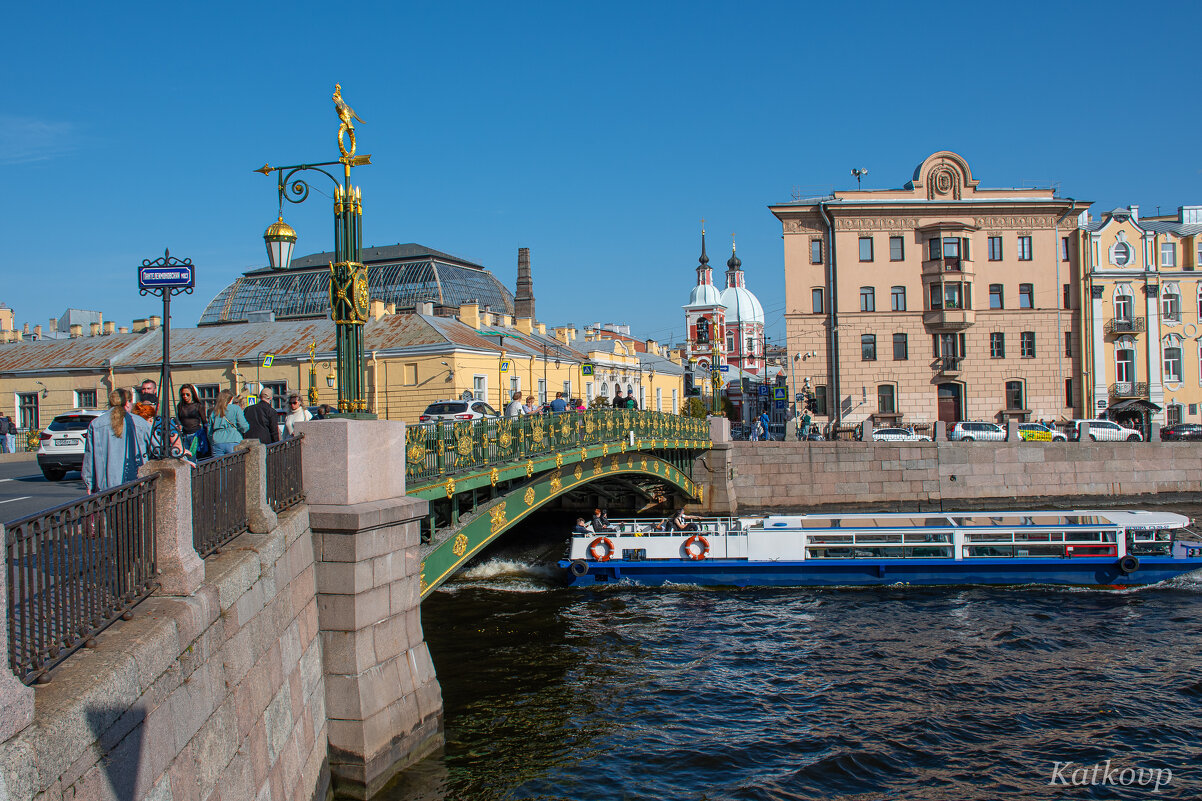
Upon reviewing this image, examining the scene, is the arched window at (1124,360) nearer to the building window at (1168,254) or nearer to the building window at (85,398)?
the building window at (1168,254)

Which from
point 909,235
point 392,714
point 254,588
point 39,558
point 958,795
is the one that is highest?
point 909,235

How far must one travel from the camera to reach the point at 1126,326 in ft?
147

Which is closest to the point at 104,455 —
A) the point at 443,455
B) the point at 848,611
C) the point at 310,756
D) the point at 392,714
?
the point at 310,756

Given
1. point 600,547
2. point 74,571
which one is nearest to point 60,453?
point 600,547

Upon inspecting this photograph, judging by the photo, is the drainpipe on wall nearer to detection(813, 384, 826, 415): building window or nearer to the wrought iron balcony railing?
detection(813, 384, 826, 415): building window

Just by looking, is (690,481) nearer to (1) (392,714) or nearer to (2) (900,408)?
(2) (900,408)

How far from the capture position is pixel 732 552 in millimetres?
21969

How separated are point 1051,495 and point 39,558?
1445 inches

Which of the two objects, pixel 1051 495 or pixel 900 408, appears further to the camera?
pixel 900 408

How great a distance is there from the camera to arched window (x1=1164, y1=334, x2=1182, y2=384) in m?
46.3

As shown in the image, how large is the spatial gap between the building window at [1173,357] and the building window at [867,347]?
51.7 ft

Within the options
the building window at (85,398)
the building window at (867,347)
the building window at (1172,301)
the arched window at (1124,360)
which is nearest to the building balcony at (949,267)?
the building window at (867,347)

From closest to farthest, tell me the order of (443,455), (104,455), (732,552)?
(104,455) → (443,455) → (732,552)

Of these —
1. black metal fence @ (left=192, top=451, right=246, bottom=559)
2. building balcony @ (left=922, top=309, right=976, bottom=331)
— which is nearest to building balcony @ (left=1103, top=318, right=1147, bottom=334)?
building balcony @ (left=922, top=309, right=976, bottom=331)
